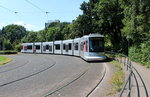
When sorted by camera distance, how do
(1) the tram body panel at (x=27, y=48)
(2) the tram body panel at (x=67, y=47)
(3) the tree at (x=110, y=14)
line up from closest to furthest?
(2) the tram body panel at (x=67, y=47)
(3) the tree at (x=110, y=14)
(1) the tram body panel at (x=27, y=48)

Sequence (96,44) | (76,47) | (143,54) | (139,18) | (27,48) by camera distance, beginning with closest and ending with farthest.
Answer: (143,54)
(139,18)
(96,44)
(76,47)
(27,48)

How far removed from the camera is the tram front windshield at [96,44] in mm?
22859

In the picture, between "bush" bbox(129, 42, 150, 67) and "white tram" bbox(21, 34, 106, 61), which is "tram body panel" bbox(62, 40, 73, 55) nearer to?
"white tram" bbox(21, 34, 106, 61)

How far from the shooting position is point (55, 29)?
98.4 metres

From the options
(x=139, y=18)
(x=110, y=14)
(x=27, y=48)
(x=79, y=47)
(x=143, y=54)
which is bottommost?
(x=143, y=54)

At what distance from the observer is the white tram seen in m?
22.8

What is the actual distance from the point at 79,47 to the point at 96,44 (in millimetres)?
6392

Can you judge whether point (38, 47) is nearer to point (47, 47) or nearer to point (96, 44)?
point (47, 47)

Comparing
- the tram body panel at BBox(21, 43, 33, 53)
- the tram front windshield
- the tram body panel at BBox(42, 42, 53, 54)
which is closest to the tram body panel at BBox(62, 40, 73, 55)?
the tram body panel at BBox(42, 42, 53, 54)

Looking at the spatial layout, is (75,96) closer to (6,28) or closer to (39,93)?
(39,93)

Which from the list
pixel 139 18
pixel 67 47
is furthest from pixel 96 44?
pixel 67 47

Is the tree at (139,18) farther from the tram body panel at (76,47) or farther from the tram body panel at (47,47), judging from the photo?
the tram body panel at (47,47)

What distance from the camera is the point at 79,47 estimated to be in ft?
96.1

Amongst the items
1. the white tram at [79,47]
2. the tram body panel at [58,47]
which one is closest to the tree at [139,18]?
the white tram at [79,47]
